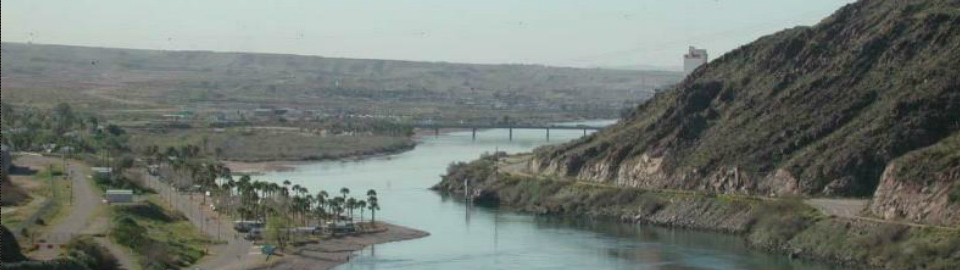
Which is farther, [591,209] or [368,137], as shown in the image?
[368,137]

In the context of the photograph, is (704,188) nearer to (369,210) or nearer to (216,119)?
(369,210)

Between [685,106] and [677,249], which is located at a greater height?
[685,106]

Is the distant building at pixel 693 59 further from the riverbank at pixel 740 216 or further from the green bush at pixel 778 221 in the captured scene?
the green bush at pixel 778 221

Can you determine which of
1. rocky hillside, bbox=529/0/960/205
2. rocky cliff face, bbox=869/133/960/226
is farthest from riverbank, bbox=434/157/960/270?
rocky hillside, bbox=529/0/960/205

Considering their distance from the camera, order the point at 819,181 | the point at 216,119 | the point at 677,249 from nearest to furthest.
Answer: the point at 677,249 < the point at 819,181 < the point at 216,119

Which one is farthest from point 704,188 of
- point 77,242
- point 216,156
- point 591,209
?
point 216,156

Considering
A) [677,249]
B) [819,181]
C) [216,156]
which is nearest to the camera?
[677,249]

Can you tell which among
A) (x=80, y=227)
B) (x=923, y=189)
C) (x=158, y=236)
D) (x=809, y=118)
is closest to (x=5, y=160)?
(x=80, y=227)
